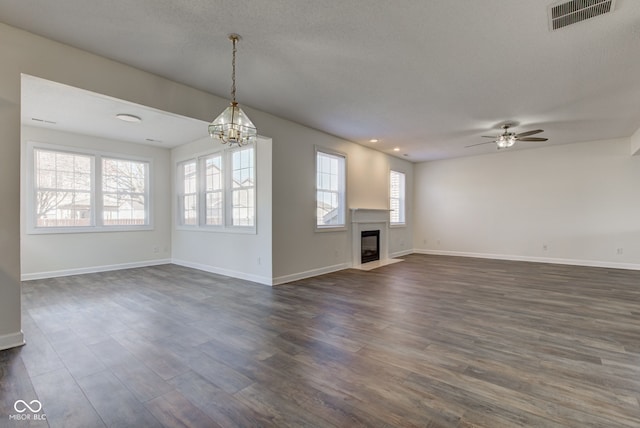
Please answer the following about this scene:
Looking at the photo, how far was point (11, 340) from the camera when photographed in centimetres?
256

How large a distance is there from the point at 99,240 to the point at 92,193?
38.2 inches

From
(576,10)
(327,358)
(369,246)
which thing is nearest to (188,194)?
(369,246)

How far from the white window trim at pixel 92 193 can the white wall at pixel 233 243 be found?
0.54m

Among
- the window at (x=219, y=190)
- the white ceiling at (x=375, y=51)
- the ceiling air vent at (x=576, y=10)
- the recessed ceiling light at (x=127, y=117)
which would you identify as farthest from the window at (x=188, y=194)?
the ceiling air vent at (x=576, y=10)

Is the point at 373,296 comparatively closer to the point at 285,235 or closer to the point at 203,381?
the point at 285,235

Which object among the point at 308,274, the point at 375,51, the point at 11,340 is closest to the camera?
the point at 11,340

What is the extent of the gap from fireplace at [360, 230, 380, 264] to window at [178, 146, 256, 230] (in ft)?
9.31

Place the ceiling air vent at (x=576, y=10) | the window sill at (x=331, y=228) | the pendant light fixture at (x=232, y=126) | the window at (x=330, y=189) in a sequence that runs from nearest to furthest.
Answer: the ceiling air vent at (x=576, y=10), the pendant light fixture at (x=232, y=126), the window sill at (x=331, y=228), the window at (x=330, y=189)

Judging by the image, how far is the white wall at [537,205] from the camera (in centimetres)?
641

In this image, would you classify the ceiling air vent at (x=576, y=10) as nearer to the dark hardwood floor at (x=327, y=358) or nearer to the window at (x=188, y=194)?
the dark hardwood floor at (x=327, y=358)

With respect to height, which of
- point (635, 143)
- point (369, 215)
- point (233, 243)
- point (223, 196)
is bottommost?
point (233, 243)

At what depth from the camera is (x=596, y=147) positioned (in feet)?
21.7

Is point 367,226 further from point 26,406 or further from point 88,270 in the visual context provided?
point 26,406

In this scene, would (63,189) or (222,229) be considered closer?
(63,189)
